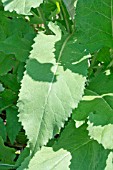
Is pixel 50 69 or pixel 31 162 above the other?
pixel 50 69

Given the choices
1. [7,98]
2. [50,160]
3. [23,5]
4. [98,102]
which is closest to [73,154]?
[50,160]

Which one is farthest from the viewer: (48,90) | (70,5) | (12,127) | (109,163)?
(12,127)

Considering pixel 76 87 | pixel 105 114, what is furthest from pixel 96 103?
pixel 76 87

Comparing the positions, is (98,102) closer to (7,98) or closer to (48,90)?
(48,90)

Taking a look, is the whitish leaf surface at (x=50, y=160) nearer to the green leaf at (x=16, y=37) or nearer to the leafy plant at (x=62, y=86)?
the leafy plant at (x=62, y=86)

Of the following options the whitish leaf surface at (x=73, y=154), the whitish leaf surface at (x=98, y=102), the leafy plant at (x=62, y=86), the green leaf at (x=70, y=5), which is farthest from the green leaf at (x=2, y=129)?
the green leaf at (x=70, y=5)

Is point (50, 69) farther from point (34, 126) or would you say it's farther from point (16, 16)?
point (16, 16)
